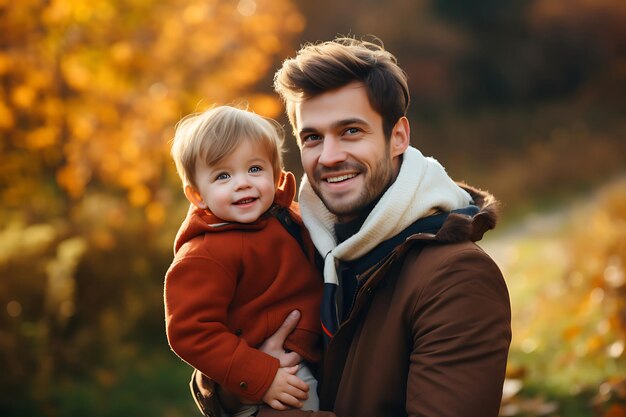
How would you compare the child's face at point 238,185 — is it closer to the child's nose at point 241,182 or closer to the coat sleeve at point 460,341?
the child's nose at point 241,182

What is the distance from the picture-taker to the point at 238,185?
275 centimetres

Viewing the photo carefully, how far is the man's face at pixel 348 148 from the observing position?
277 centimetres

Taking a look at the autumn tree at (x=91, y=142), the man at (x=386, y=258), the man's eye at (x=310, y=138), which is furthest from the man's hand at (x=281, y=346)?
the autumn tree at (x=91, y=142)

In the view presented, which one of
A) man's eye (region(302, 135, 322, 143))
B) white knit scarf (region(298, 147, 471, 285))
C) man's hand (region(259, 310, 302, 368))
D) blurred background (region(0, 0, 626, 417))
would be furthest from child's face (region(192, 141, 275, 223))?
blurred background (region(0, 0, 626, 417))

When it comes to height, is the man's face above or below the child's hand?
above

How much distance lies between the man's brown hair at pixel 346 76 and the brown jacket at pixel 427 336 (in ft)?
1.83

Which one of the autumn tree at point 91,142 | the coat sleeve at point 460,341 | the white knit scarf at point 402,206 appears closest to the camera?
the coat sleeve at point 460,341

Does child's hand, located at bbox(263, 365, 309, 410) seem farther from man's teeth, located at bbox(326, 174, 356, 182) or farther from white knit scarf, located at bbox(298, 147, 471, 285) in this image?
man's teeth, located at bbox(326, 174, 356, 182)

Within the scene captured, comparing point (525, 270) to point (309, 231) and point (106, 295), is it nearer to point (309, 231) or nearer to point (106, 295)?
point (106, 295)

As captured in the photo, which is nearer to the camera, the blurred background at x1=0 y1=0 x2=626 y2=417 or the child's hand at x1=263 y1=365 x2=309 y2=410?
the child's hand at x1=263 y1=365 x2=309 y2=410

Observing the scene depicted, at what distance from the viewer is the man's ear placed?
9.45ft

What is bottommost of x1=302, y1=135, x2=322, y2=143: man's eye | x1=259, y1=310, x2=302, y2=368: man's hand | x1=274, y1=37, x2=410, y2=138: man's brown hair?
x1=259, y1=310, x2=302, y2=368: man's hand

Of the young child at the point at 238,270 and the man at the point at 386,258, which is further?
the young child at the point at 238,270

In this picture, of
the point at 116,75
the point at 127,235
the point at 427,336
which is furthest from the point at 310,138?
the point at 127,235
